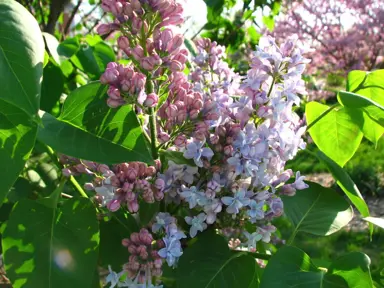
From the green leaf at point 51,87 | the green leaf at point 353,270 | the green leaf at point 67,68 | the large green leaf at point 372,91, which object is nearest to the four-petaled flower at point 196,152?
the green leaf at point 353,270

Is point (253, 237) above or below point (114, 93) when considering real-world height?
below

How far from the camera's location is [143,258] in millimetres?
653

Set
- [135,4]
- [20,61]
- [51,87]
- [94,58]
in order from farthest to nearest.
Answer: [94,58] < [51,87] < [135,4] < [20,61]

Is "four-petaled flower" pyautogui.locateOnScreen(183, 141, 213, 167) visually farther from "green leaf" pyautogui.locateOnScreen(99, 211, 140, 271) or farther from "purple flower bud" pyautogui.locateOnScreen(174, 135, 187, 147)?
"green leaf" pyautogui.locateOnScreen(99, 211, 140, 271)

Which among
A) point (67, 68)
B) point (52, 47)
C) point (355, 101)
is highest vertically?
point (355, 101)

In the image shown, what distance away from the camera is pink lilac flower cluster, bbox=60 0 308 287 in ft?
2.02

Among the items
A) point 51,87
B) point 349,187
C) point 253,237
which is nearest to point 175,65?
point 253,237

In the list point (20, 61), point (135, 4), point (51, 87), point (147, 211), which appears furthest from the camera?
point (51, 87)

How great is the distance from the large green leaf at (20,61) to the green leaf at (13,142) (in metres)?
0.14

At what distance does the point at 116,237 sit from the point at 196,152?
0.22 m

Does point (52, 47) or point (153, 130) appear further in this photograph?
point (52, 47)

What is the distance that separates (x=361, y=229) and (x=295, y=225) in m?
3.18

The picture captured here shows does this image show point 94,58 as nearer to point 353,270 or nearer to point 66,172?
point 66,172

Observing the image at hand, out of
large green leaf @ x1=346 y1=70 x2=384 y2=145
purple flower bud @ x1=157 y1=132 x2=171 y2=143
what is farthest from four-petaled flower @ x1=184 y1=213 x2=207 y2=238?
large green leaf @ x1=346 y1=70 x2=384 y2=145
